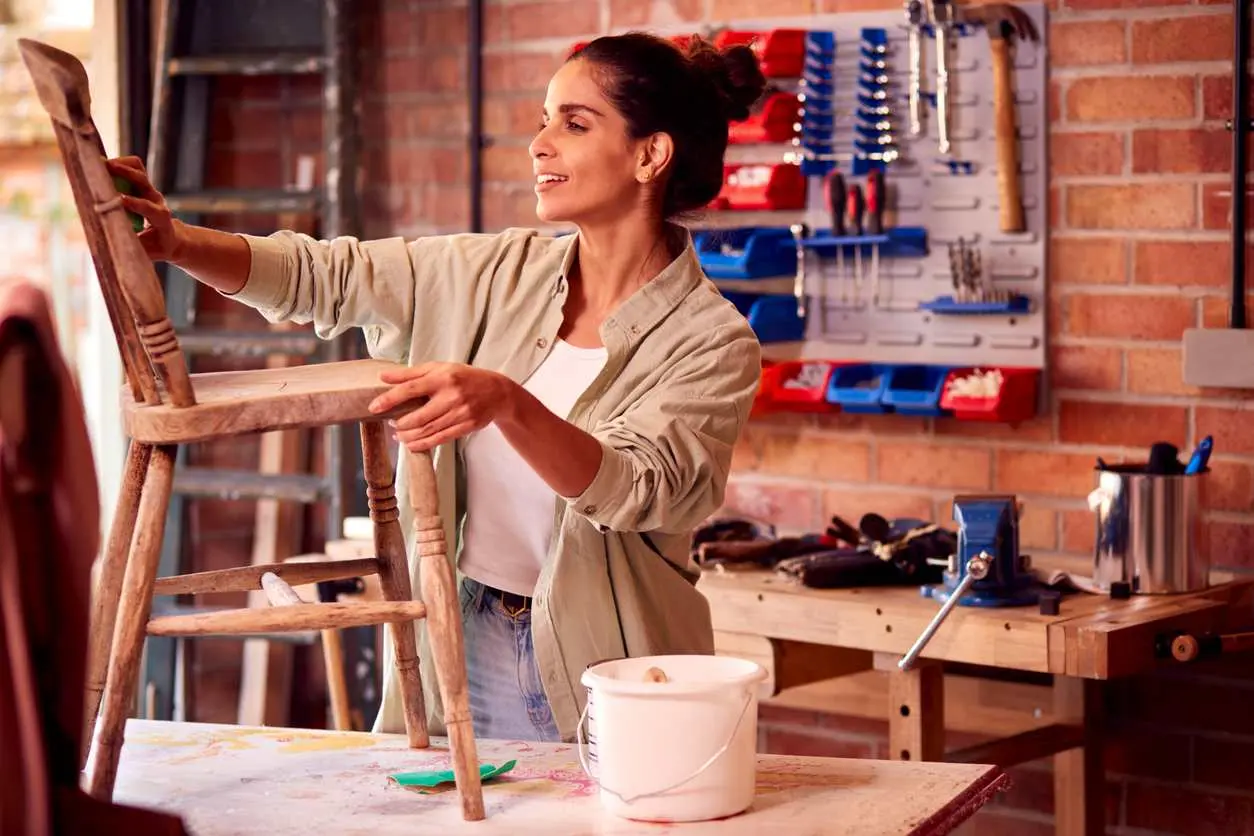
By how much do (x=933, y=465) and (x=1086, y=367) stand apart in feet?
1.20

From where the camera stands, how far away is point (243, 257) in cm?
211

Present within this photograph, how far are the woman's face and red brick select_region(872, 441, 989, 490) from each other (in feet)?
4.09

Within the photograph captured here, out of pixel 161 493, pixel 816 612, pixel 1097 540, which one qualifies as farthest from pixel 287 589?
pixel 1097 540

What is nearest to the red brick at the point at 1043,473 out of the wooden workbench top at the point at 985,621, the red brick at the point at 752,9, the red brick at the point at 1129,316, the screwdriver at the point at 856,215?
the red brick at the point at 1129,316

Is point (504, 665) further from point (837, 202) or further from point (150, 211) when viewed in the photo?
point (837, 202)

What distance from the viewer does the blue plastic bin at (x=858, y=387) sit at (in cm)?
320

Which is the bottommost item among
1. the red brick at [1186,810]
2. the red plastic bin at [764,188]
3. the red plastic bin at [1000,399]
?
the red brick at [1186,810]

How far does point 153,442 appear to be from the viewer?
1.72 meters

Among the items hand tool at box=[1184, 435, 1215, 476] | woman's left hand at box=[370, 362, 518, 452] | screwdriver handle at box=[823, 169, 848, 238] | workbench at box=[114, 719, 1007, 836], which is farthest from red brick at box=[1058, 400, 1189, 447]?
woman's left hand at box=[370, 362, 518, 452]

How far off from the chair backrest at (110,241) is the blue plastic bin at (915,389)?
172 centimetres

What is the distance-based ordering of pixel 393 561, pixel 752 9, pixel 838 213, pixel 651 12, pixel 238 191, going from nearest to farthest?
pixel 393 561, pixel 838 213, pixel 752 9, pixel 651 12, pixel 238 191

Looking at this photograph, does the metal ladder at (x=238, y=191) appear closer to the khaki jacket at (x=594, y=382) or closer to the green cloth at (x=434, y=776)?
the khaki jacket at (x=594, y=382)

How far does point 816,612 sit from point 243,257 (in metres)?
1.23

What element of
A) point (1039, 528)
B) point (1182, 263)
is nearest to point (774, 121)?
point (1182, 263)
